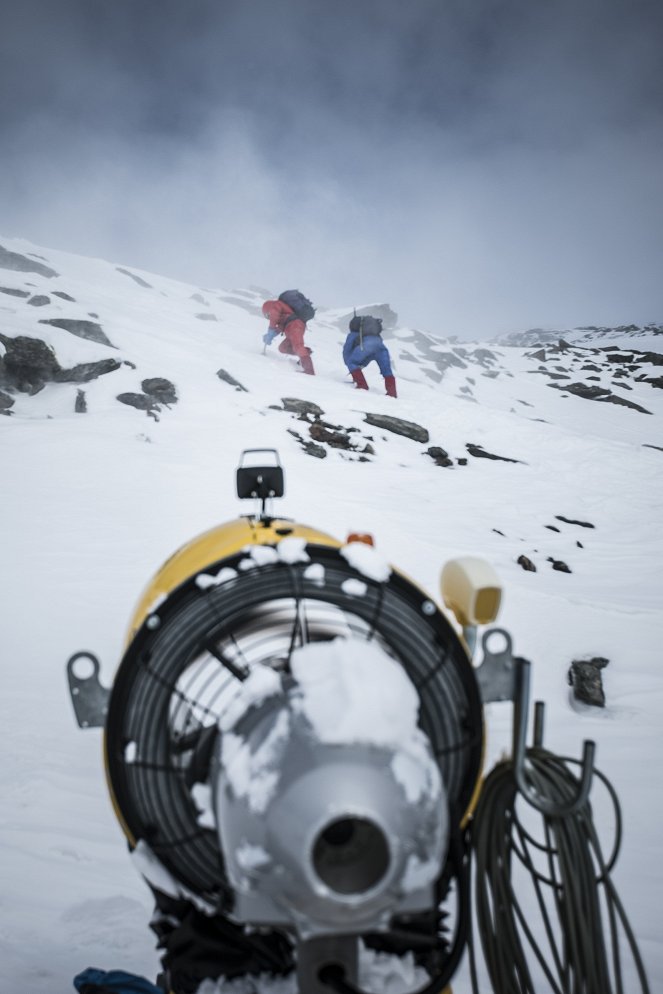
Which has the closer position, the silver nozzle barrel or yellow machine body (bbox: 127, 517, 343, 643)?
the silver nozzle barrel

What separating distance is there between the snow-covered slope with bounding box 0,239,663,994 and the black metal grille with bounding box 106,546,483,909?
60 cm

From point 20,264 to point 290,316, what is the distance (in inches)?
991

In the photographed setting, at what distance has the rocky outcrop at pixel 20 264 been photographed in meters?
31.6

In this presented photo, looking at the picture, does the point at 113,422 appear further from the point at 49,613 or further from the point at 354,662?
the point at 354,662

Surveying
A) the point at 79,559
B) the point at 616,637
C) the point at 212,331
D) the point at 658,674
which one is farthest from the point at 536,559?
the point at 212,331

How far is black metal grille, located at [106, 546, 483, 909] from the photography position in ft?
3.80

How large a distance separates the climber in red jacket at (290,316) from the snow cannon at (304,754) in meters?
18.4

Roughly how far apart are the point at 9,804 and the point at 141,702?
5.60 feet

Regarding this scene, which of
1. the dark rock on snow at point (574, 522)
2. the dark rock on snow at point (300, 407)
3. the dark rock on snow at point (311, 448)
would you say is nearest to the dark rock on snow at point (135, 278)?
the dark rock on snow at point (300, 407)

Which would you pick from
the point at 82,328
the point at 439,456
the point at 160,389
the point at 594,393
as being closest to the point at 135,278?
the point at 82,328

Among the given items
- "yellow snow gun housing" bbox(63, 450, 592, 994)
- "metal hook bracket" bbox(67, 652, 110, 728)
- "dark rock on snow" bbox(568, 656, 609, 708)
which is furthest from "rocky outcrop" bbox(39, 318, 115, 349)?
"yellow snow gun housing" bbox(63, 450, 592, 994)

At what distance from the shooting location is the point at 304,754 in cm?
87

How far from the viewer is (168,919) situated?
47.8 inches

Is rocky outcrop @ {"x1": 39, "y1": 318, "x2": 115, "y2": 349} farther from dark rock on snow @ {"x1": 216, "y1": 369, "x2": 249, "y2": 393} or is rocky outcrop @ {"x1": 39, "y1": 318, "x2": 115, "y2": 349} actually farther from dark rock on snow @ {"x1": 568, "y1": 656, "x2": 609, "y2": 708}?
dark rock on snow @ {"x1": 568, "y1": 656, "x2": 609, "y2": 708}
